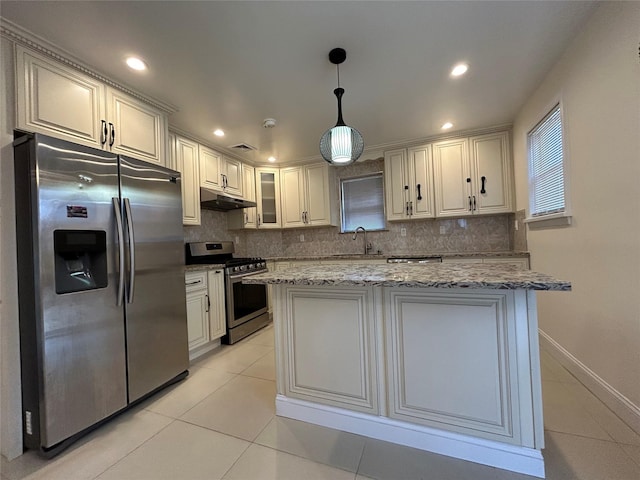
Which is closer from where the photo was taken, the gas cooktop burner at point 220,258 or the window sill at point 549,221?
the window sill at point 549,221

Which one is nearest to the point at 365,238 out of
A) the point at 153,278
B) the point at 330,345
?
the point at 330,345

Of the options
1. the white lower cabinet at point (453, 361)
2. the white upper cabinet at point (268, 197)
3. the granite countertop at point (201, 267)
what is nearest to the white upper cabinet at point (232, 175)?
the white upper cabinet at point (268, 197)

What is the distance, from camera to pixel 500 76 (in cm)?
227

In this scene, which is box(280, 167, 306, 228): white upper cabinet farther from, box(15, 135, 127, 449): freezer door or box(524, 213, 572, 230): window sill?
box(524, 213, 572, 230): window sill

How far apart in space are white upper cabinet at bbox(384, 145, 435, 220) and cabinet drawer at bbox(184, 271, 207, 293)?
2581 millimetres

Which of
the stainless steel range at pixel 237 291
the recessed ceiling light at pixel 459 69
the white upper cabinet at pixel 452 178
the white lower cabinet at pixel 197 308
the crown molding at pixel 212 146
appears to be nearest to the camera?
the recessed ceiling light at pixel 459 69

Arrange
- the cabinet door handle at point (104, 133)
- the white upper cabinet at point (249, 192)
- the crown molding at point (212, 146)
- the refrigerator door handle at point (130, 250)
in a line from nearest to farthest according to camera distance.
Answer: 1. the refrigerator door handle at point (130, 250)
2. the cabinet door handle at point (104, 133)
3. the crown molding at point (212, 146)
4. the white upper cabinet at point (249, 192)

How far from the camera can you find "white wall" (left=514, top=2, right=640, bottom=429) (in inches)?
56.2

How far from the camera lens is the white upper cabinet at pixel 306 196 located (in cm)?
420

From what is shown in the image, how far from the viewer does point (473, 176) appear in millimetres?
3430

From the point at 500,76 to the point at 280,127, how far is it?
85.3 inches

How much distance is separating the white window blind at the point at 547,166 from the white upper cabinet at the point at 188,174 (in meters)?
3.55

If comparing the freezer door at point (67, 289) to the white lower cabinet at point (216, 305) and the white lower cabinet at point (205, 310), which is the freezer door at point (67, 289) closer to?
the white lower cabinet at point (205, 310)

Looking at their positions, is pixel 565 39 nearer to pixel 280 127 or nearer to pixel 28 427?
pixel 280 127
